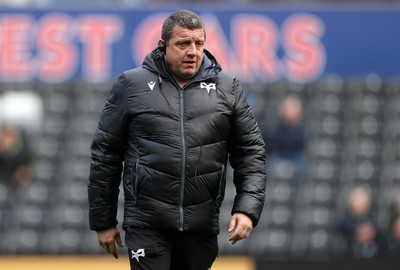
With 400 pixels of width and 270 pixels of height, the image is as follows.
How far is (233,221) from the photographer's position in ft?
19.8

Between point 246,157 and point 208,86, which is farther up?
point 208,86

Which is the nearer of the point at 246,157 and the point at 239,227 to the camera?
A: the point at 239,227

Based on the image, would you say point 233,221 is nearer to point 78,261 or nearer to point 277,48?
point 78,261

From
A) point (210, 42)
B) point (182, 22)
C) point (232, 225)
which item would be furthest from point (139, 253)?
point (210, 42)

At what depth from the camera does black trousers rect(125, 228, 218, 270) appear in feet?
19.8

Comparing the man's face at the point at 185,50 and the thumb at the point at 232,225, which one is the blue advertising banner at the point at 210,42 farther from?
the thumb at the point at 232,225

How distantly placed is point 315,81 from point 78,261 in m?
5.01

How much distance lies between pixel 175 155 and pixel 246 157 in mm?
406

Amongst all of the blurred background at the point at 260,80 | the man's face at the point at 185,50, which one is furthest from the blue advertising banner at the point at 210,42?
the man's face at the point at 185,50

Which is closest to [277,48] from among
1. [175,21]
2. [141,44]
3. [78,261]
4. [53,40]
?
[141,44]

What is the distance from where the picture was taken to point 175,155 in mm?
5988

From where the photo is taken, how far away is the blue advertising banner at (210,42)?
1585 cm

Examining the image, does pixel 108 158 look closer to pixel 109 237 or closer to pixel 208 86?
pixel 109 237

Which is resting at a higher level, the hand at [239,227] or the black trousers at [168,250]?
the hand at [239,227]
